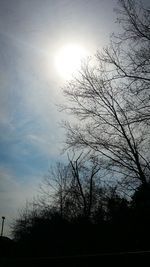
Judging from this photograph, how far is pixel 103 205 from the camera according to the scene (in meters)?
24.7

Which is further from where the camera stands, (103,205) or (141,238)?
(103,205)

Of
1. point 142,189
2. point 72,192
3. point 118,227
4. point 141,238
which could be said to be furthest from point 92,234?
point 142,189

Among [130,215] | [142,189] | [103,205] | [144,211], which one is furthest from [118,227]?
[142,189]

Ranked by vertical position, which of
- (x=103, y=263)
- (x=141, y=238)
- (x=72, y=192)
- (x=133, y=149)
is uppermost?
(x=72, y=192)

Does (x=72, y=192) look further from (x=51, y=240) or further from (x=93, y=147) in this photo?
(x=93, y=147)

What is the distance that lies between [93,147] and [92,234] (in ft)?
32.1

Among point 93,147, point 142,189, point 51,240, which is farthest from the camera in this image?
point 51,240

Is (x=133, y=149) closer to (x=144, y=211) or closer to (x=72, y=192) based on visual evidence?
(x=144, y=211)

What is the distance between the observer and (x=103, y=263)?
19.0 feet

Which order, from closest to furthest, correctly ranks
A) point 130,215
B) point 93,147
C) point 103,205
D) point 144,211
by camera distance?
point 93,147 < point 144,211 < point 130,215 < point 103,205

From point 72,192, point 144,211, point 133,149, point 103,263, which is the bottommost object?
point 103,263

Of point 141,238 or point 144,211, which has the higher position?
point 144,211

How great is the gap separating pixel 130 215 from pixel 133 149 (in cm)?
763

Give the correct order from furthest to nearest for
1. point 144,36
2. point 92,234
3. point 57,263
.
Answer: point 92,234 < point 144,36 < point 57,263
